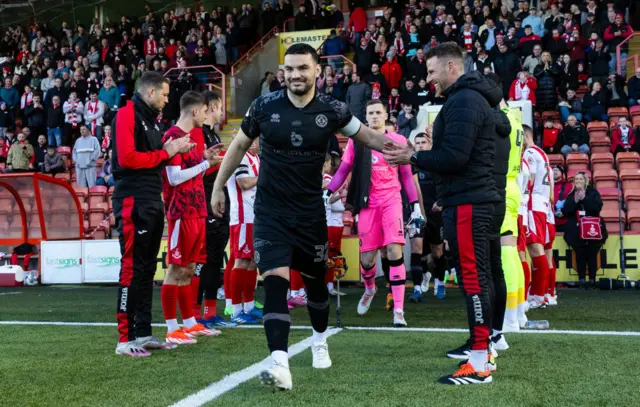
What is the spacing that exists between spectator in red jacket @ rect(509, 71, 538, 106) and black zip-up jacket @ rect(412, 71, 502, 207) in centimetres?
1224

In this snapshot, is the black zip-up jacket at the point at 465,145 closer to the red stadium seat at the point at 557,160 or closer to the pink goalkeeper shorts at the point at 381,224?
the pink goalkeeper shorts at the point at 381,224

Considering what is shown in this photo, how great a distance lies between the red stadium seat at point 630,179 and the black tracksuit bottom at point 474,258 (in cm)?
1051

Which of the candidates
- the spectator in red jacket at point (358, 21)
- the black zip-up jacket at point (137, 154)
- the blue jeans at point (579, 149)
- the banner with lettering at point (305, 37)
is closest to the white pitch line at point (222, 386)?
the black zip-up jacket at point (137, 154)

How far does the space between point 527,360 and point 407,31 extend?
15579 mm

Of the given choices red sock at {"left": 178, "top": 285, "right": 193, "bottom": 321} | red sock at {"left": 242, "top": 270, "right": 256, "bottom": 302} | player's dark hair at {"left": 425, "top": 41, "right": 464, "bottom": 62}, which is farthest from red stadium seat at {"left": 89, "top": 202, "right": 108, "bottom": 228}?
player's dark hair at {"left": 425, "top": 41, "right": 464, "bottom": 62}

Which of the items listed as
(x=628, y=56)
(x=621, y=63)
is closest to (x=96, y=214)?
(x=621, y=63)

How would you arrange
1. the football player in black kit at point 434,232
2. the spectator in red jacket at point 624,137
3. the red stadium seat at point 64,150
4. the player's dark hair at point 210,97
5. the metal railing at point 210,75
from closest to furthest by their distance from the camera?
the player's dark hair at point 210,97 → the football player in black kit at point 434,232 → the spectator in red jacket at point 624,137 → the red stadium seat at point 64,150 → the metal railing at point 210,75

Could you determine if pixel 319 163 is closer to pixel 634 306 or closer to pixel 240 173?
pixel 240 173

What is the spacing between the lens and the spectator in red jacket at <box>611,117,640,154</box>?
15.1 meters

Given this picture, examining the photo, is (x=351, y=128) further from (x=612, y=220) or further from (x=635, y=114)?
(x=635, y=114)

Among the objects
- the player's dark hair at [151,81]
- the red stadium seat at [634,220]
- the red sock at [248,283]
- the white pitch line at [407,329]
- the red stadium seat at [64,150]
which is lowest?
the white pitch line at [407,329]

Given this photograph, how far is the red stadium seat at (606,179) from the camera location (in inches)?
561

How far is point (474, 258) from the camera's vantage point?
4.56m

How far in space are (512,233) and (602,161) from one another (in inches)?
376
